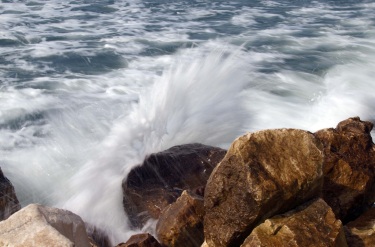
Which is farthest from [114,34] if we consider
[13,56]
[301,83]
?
[301,83]

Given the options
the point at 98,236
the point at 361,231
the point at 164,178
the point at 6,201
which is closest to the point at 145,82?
the point at 164,178

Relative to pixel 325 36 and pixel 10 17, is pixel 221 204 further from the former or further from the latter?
pixel 10 17

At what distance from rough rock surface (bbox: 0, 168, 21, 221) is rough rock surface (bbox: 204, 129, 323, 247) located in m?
1.73

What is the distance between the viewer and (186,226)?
11.9 feet

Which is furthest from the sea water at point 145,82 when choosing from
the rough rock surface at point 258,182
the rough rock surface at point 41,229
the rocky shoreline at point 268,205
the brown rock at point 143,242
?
the rough rock surface at point 258,182

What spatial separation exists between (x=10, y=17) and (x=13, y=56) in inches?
154

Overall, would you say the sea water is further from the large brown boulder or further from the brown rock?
the brown rock

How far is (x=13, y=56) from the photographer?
10.6 m

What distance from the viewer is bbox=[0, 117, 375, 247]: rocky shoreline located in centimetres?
294

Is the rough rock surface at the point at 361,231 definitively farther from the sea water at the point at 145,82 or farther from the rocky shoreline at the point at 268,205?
the sea water at the point at 145,82

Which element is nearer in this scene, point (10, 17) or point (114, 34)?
point (114, 34)

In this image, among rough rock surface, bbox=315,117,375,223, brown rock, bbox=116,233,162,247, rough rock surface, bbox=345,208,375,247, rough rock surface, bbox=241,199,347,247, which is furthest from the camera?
rough rock surface, bbox=315,117,375,223

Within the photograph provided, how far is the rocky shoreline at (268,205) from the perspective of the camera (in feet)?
9.66

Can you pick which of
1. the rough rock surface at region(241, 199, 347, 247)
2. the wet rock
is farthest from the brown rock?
the rough rock surface at region(241, 199, 347, 247)
